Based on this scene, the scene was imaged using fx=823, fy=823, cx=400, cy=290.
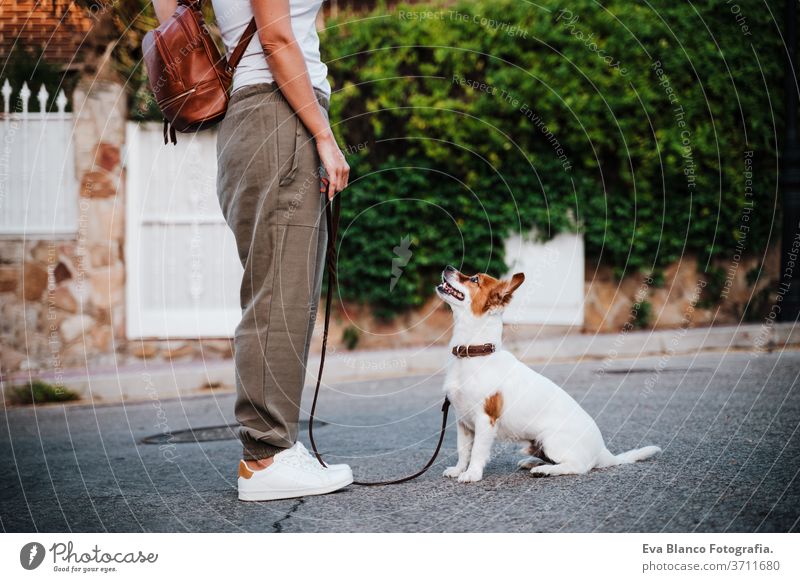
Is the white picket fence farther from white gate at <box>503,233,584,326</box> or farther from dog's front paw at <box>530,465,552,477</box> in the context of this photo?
dog's front paw at <box>530,465,552,477</box>

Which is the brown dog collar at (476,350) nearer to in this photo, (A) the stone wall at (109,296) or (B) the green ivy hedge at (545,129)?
(B) the green ivy hedge at (545,129)

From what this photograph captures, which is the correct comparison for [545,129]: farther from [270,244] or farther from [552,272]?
[270,244]

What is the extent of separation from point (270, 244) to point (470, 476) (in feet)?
4.04

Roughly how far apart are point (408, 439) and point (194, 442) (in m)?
1.19

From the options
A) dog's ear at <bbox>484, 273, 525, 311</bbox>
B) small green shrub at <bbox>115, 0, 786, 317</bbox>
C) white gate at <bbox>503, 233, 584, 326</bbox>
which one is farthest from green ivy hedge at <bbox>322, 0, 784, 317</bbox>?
dog's ear at <bbox>484, 273, 525, 311</bbox>

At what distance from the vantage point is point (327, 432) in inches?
183

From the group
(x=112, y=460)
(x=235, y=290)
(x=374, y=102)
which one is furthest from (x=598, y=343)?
(x=112, y=460)

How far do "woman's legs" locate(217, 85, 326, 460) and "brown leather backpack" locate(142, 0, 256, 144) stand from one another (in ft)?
0.28

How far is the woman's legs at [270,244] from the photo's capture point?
290 cm

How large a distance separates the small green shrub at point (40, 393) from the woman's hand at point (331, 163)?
435cm

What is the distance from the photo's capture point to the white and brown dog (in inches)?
131

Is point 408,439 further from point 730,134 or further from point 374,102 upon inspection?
point 730,134

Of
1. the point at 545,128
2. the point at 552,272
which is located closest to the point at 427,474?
the point at 552,272

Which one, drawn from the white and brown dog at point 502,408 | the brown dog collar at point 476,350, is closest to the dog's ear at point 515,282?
the white and brown dog at point 502,408
